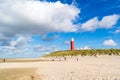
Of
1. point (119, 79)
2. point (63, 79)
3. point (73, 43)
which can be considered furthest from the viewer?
point (73, 43)

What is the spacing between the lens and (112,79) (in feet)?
50.4

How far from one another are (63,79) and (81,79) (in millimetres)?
1919

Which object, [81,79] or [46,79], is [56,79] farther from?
[81,79]

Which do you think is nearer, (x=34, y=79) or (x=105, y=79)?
(x=105, y=79)

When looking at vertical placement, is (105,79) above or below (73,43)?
below

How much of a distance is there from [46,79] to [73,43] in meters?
69.4

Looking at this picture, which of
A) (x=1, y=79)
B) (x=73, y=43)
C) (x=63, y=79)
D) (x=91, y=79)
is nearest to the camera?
(x=91, y=79)

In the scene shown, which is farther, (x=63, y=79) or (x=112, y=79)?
(x=63, y=79)

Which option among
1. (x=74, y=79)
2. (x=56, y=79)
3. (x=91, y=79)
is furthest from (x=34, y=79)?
(x=91, y=79)

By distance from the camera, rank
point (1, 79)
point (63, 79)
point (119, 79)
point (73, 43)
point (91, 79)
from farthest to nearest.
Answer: point (73, 43) < point (1, 79) < point (63, 79) < point (91, 79) < point (119, 79)

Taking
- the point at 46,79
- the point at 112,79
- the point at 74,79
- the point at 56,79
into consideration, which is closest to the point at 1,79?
the point at 46,79

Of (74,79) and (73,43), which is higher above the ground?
(73,43)

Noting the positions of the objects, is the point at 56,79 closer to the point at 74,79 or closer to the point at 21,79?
the point at 74,79

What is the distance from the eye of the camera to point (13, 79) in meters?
21.4
